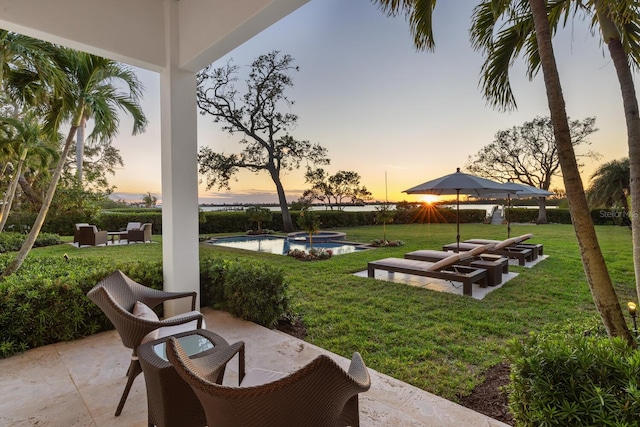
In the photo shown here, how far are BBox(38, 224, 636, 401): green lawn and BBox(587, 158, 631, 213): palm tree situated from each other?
0.41 metres

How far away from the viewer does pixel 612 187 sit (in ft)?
11.8

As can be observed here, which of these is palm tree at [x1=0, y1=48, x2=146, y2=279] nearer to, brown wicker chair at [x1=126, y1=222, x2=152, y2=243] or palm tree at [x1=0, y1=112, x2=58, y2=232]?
palm tree at [x1=0, y1=112, x2=58, y2=232]

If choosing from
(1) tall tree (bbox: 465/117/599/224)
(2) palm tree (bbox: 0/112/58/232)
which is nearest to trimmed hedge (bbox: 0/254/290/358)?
(2) palm tree (bbox: 0/112/58/232)

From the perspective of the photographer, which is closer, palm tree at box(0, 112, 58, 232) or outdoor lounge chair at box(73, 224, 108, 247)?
palm tree at box(0, 112, 58, 232)

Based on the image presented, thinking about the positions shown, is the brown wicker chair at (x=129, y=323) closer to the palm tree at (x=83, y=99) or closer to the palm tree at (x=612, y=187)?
the palm tree at (x=83, y=99)

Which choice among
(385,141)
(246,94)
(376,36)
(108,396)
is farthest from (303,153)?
(108,396)

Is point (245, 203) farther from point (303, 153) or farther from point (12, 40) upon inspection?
point (12, 40)

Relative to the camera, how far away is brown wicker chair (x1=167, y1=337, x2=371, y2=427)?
41.2 inches

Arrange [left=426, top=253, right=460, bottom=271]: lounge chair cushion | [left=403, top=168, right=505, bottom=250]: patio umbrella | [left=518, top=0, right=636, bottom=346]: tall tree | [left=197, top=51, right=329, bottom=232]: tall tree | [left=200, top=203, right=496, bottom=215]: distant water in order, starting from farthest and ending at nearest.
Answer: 1. [left=197, top=51, right=329, bottom=232]: tall tree
2. [left=200, top=203, right=496, bottom=215]: distant water
3. [left=403, top=168, right=505, bottom=250]: patio umbrella
4. [left=426, top=253, right=460, bottom=271]: lounge chair cushion
5. [left=518, top=0, right=636, bottom=346]: tall tree

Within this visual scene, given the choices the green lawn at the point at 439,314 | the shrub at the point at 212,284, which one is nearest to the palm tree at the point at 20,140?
the green lawn at the point at 439,314

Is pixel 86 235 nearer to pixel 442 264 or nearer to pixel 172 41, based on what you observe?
pixel 172 41

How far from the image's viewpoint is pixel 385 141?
12258 mm

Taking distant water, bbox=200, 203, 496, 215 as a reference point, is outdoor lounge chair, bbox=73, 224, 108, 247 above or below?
below

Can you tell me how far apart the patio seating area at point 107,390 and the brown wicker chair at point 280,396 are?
3.16ft
